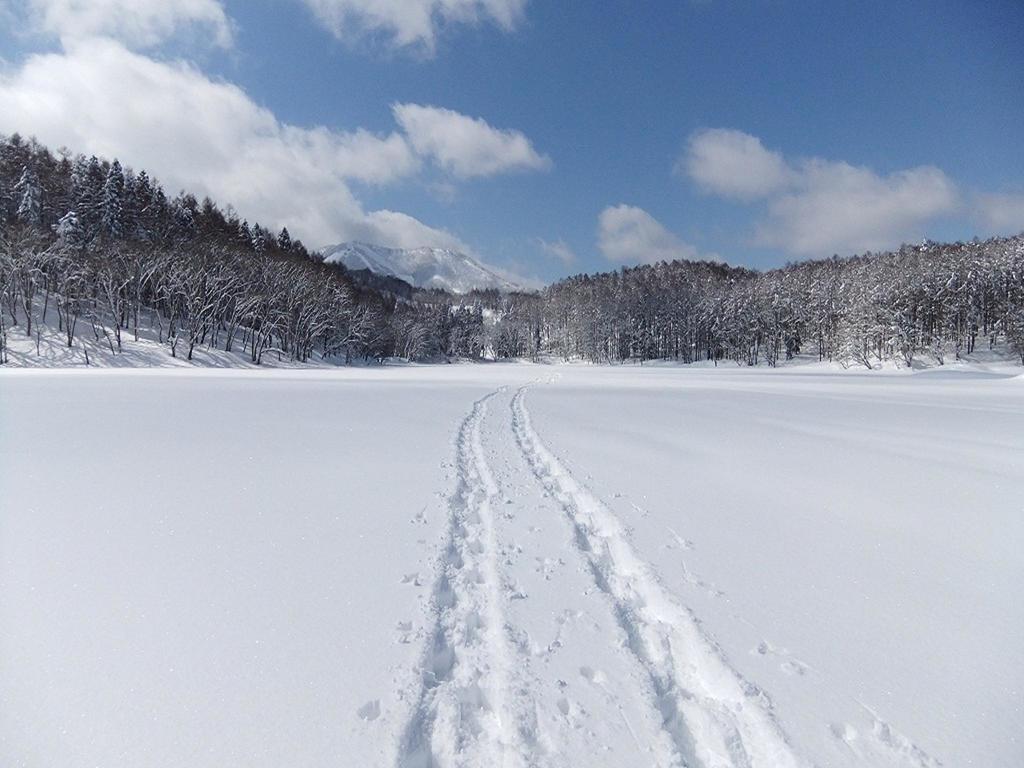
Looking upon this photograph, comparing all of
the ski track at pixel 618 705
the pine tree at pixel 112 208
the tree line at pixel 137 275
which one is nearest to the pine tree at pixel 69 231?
the tree line at pixel 137 275

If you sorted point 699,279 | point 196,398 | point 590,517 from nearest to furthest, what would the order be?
1. point 590,517
2. point 196,398
3. point 699,279

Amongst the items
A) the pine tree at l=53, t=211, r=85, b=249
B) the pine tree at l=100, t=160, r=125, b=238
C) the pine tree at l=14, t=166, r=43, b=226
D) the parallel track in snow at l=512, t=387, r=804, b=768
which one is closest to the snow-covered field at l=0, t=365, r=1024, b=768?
the parallel track in snow at l=512, t=387, r=804, b=768

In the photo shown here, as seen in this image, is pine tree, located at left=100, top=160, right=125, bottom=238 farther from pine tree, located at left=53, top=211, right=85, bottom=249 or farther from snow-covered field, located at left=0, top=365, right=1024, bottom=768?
snow-covered field, located at left=0, top=365, right=1024, bottom=768

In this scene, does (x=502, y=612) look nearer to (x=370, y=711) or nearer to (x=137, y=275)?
(x=370, y=711)

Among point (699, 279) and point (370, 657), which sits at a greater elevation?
point (699, 279)

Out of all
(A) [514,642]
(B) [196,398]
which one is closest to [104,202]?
(B) [196,398]

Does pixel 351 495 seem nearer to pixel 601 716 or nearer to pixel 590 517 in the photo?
pixel 590 517

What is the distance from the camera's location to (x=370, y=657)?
128 inches

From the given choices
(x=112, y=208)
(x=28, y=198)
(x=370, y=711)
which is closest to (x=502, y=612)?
(x=370, y=711)

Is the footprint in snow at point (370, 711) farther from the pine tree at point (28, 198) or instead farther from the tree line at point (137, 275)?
the pine tree at point (28, 198)

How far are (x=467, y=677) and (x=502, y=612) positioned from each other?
0.78 meters

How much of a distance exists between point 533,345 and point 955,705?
5091 inches

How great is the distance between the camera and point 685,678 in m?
3.19

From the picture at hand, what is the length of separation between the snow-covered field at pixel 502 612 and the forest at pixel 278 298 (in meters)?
51.2
